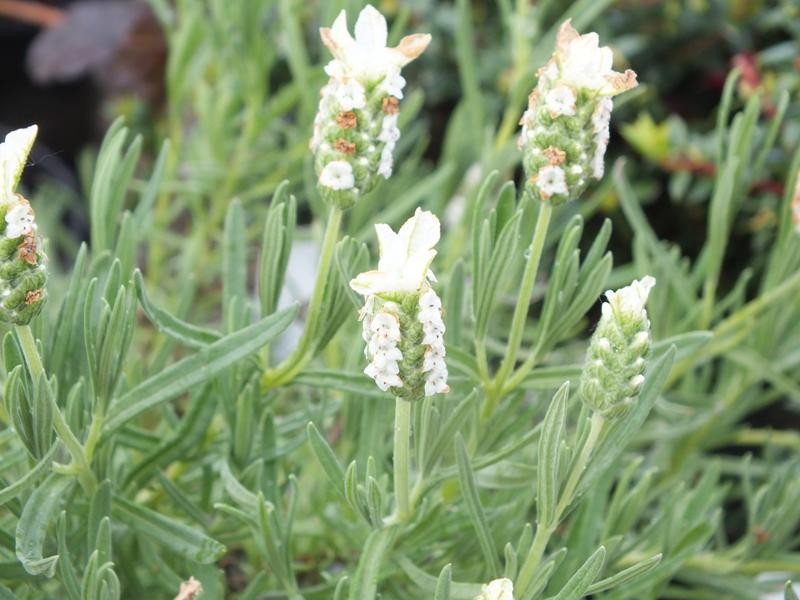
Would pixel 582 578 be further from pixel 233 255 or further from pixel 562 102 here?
pixel 233 255

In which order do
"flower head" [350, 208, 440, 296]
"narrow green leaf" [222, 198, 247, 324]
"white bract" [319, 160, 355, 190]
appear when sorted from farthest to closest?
"narrow green leaf" [222, 198, 247, 324]
"white bract" [319, 160, 355, 190]
"flower head" [350, 208, 440, 296]

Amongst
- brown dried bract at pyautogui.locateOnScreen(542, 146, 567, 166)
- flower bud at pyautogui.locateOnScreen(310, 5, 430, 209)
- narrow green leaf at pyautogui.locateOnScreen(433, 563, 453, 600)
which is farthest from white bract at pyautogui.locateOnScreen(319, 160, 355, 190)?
narrow green leaf at pyautogui.locateOnScreen(433, 563, 453, 600)

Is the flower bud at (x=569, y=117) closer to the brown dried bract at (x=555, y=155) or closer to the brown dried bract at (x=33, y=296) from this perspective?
the brown dried bract at (x=555, y=155)

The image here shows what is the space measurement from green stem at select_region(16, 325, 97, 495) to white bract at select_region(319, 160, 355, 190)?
168 mm

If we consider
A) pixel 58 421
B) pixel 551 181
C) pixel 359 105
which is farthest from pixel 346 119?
pixel 58 421

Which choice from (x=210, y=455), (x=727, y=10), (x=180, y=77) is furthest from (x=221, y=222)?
(x=727, y=10)

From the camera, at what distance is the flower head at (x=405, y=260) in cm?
50

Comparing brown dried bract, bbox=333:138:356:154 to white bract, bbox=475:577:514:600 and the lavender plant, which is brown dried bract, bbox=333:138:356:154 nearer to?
the lavender plant

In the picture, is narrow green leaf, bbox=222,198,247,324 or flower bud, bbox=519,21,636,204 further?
narrow green leaf, bbox=222,198,247,324

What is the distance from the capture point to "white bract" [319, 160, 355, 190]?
1.98 feet

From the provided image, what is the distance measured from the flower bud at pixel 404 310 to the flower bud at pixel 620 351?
0.08 m

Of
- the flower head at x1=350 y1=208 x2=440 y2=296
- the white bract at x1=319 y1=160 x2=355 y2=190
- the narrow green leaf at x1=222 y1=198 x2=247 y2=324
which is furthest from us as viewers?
the narrow green leaf at x1=222 y1=198 x2=247 y2=324

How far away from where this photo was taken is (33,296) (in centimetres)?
53

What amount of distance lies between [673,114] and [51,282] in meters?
0.76
